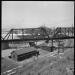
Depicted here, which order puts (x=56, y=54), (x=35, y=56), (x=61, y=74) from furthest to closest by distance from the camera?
(x=56, y=54) → (x=35, y=56) → (x=61, y=74)

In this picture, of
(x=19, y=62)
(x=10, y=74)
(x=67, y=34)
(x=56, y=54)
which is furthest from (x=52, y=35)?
(x=56, y=54)

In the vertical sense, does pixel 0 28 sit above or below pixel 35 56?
above

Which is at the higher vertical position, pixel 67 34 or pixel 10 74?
pixel 67 34

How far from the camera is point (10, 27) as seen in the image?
67.4 inches

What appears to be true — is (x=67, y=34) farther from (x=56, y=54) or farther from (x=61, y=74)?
(x=56, y=54)

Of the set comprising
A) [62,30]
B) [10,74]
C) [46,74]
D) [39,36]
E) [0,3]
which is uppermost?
[0,3]

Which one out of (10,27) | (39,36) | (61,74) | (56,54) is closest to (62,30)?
(39,36)

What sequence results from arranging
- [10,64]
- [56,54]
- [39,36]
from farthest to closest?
[56,54], [10,64], [39,36]

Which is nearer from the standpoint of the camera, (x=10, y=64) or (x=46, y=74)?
(x=46, y=74)

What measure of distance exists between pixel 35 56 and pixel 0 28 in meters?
4.91

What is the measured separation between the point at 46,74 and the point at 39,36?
2.15 m

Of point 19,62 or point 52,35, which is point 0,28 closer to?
point 52,35

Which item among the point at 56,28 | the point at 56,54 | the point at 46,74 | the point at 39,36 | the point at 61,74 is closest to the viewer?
the point at 56,28

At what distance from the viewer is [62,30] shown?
1.98 metres
